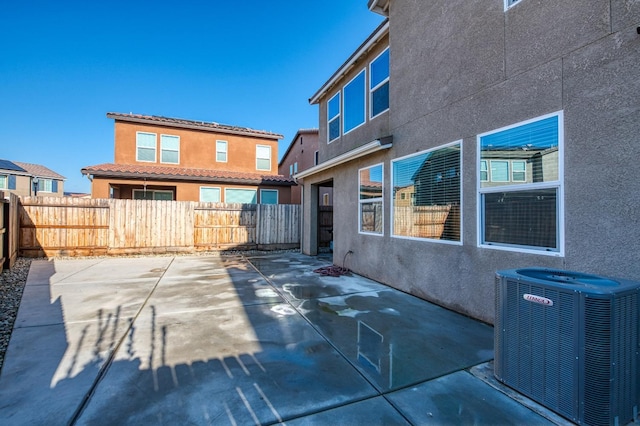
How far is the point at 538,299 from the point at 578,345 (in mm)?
368

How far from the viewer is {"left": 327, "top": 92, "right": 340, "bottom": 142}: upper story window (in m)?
8.81

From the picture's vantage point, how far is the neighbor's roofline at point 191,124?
1345 centimetres

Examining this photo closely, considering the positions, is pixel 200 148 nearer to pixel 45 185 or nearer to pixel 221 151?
pixel 221 151

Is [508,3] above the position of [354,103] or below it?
below

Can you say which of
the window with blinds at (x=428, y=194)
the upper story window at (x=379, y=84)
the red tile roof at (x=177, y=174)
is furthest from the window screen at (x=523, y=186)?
the red tile roof at (x=177, y=174)

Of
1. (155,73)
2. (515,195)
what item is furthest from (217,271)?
(155,73)

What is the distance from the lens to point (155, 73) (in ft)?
43.4

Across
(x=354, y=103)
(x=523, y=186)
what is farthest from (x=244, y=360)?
(x=354, y=103)

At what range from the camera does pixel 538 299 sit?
2283 mm

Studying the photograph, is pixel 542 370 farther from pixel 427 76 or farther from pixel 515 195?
pixel 427 76

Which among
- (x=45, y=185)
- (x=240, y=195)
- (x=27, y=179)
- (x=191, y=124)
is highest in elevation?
(x=191, y=124)

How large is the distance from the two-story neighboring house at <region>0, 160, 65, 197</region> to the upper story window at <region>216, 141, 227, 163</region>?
16.0m

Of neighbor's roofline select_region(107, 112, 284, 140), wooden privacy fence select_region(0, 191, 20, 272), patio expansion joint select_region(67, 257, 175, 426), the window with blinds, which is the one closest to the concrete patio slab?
patio expansion joint select_region(67, 257, 175, 426)

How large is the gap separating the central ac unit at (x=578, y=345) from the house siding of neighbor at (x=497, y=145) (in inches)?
38.7
